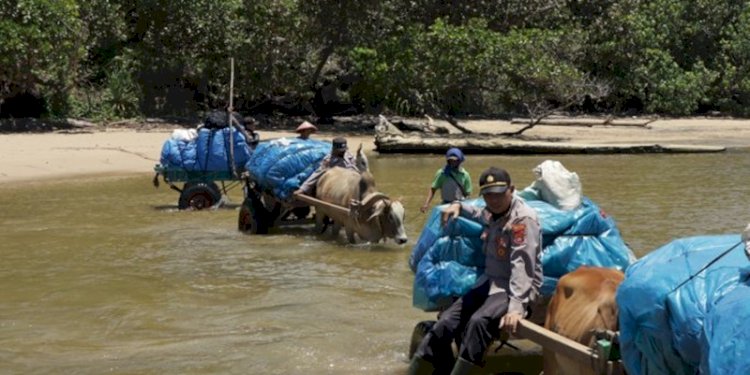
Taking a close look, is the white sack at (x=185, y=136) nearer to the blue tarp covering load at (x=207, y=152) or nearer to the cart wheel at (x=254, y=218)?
the blue tarp covering load at (x=207, y=152)

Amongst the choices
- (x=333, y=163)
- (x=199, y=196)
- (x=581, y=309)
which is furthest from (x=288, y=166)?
(x=581, y=309)

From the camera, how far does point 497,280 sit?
23.3ft

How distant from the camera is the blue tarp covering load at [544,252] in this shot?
7449mm

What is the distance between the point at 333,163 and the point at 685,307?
11142mm

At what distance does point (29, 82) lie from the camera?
32.9 metres

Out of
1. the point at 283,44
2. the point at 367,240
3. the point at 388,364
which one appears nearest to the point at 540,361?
the point at 388,364

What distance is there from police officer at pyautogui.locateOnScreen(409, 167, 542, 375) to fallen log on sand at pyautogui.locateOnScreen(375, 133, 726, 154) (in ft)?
75.9

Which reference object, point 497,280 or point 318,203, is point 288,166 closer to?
point 318,203

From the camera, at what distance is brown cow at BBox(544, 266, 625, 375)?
629 centimetres

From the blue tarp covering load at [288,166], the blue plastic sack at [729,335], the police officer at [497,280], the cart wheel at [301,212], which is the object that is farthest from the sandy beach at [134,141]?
the blue plastic sack at [729,335]

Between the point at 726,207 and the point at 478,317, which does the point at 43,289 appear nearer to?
the point at 478,317

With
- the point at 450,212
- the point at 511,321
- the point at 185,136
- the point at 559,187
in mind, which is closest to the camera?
the point at 511,321

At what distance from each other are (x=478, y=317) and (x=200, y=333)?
4263mm

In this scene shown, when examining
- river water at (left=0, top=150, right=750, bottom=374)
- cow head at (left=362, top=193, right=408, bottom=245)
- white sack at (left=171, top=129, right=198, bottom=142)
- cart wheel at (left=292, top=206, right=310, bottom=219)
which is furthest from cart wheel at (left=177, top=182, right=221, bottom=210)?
cow head at (left=362, top=193, right=408, bottom=245)
